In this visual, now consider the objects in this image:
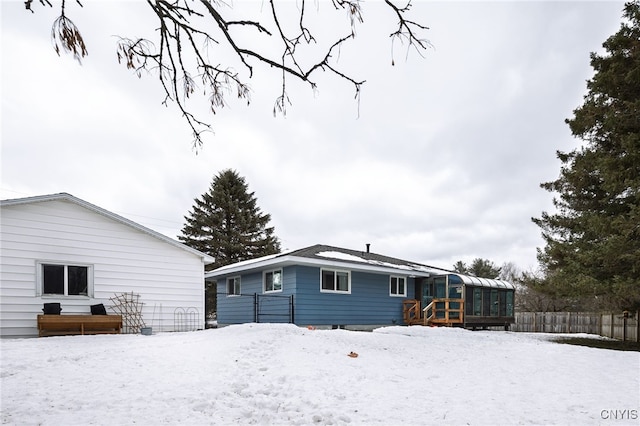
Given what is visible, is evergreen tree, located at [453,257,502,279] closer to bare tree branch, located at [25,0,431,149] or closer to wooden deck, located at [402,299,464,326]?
wooden deck, located at [402,299,464,326]

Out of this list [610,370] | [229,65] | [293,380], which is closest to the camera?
[229,65]

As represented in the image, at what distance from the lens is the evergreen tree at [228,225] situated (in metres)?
31.2

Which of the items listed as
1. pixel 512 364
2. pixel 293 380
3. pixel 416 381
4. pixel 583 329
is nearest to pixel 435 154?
pixel 512 364

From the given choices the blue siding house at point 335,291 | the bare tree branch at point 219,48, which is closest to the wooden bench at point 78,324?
the blue siding house at point 335,291

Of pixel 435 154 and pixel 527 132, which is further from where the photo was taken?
pixel 435 154

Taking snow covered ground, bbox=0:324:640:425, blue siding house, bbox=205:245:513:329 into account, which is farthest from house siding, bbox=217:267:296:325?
snow covered ground, bbox=0:324:640:425

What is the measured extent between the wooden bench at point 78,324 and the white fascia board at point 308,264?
5521 mm

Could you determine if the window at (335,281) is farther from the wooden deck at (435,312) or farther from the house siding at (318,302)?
the wooden deck at (435,312)

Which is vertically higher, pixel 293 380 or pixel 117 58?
pixel 117 58

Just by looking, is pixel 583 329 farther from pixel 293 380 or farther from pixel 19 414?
pixel 19 414

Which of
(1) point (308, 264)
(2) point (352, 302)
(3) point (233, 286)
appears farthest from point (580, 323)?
(3) point (233, 286)

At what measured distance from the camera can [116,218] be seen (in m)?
11.6

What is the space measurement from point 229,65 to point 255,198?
3078 cm

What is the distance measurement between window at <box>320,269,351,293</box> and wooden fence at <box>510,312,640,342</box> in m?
10.5
